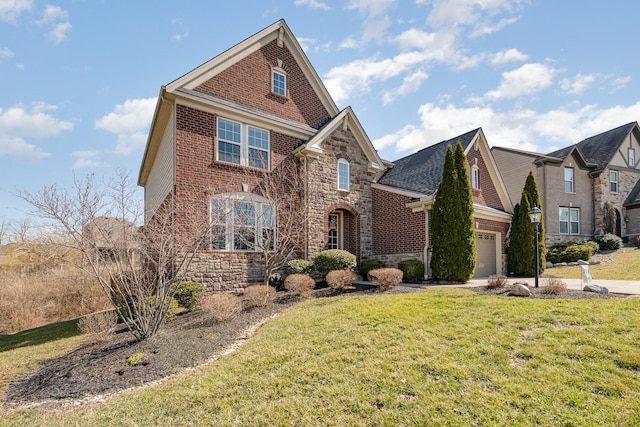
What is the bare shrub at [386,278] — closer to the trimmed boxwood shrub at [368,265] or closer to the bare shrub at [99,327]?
the trimmed boxwood shrub at [368,265]

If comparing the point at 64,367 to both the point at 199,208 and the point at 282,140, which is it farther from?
the point at 282,140

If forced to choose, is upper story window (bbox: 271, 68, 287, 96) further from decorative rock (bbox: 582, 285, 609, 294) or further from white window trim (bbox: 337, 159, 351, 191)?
decorative rock (bbox: 582, 285, 609, 294)

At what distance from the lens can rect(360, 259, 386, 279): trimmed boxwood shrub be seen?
13.1m

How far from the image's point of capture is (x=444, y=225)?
1169 cm

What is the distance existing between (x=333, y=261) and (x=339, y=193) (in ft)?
11.0

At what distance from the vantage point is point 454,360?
4461 millimetres

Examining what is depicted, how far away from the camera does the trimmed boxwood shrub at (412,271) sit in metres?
11.7

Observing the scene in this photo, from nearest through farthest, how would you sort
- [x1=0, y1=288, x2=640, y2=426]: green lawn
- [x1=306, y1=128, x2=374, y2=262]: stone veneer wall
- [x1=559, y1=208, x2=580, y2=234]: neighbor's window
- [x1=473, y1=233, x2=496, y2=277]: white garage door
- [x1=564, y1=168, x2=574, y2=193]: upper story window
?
[x1=0, y1=288, x2=640, y2=426]: green lawn → [x1=306, y1=128, x2=374, y2=262]: stone veneer wall → [x1=473, y1=233, x2=496, y2=277]: white garage door → [x1=559, y1=208, x2=580, y2=234]: neighbor's window → [x1=564, y1=168, x2=574, y2=193]: upper story window

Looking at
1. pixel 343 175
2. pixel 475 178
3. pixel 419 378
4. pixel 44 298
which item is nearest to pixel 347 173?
pixel 343 175

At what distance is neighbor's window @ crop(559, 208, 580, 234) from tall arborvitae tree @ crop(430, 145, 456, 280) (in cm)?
1473

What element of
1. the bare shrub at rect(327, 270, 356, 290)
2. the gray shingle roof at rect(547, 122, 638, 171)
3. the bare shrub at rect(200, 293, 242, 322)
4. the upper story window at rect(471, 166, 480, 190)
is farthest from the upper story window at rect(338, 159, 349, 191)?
the gray shingle roof at rect(547, 122, 638, 171)

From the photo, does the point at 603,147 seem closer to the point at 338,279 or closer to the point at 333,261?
the point at 333,261

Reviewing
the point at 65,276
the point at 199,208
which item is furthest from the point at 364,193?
the point at 65,276

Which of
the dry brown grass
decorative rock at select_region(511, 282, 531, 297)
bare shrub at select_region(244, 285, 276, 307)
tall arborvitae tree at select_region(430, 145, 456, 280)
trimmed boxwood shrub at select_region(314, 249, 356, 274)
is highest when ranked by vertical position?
tall arborvitae tree at select_region(430, 145, 456, 280)
